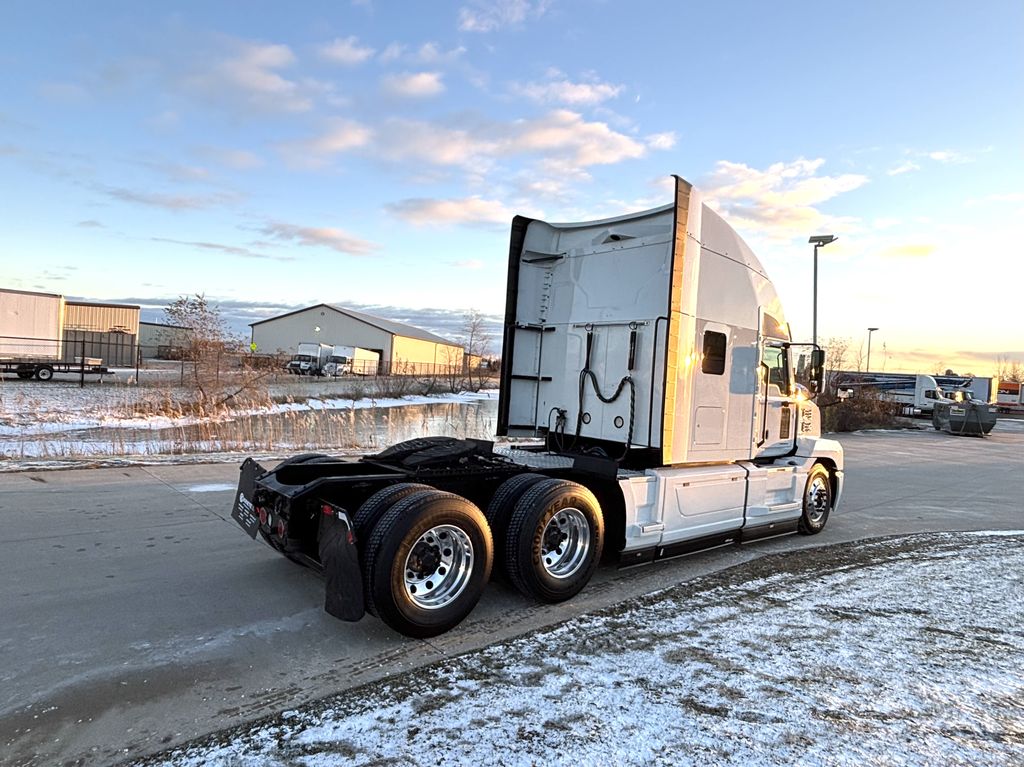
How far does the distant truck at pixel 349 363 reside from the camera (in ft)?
196

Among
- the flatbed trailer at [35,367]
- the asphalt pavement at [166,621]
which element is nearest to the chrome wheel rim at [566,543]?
the asphalt pavement at [166,621]

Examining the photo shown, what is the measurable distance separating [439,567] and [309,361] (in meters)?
57.1

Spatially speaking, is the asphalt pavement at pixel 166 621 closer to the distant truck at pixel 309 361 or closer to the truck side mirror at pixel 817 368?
the truck side mirror at pixel 817 368

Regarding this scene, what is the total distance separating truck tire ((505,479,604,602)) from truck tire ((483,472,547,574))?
0.06 m

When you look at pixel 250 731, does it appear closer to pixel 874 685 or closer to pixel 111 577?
pixel 111 577

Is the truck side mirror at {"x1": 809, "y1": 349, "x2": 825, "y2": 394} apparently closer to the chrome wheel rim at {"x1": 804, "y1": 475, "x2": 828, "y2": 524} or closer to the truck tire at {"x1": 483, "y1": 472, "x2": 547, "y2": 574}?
the chrome wheel rim at {"x1": 804, "y1": 475, "x2": 828, "y2": 524}

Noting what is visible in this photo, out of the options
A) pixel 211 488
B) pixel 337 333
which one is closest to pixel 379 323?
pixel 337 333

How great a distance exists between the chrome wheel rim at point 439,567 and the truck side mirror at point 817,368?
548cm

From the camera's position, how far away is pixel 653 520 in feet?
19.4

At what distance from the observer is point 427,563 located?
4477 millimetres

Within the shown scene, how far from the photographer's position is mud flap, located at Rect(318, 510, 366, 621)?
4.07m

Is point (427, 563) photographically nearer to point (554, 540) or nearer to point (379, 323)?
point (554, 540)

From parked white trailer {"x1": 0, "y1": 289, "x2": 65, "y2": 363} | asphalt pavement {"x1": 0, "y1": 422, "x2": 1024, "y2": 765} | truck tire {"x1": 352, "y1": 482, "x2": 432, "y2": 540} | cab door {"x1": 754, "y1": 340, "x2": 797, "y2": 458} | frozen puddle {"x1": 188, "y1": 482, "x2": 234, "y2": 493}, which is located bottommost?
asphalt pavement {"x1": 0, "y1": 422, "x2": 1024, "y2": 765}

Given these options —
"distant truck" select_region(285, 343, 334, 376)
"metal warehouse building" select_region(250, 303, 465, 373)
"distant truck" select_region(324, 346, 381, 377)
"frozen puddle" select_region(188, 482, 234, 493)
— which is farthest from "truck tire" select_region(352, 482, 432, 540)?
"metal warehouse building" select_region(250, 303, 465, 373)
